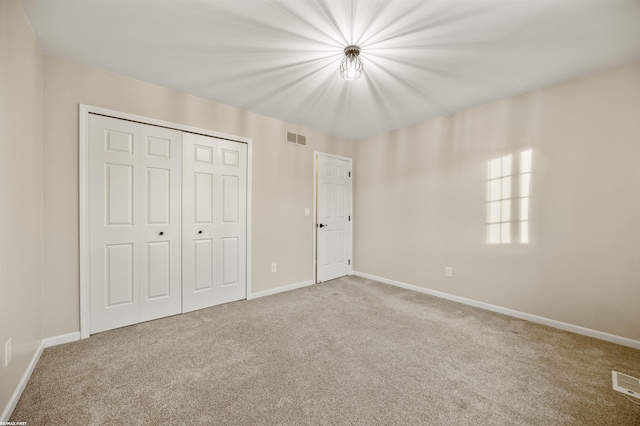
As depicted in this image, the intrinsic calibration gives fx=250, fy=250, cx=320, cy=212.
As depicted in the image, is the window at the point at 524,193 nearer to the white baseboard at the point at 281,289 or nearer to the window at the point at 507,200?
the window at the point at 507,200

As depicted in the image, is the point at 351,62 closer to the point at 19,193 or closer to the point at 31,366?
the point at 19,193

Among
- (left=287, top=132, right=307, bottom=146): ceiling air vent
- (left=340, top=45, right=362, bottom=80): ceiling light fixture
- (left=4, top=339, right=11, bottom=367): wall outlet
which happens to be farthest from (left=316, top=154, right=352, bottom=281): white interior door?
(left=4, top=339, right=11, bottom=367): wall outlet

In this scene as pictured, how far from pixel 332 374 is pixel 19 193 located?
254 centimetres

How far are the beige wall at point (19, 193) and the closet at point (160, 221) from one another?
0.40 m

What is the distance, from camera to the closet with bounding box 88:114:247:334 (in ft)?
8.14

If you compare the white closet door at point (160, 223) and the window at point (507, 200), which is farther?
the window at point (507, 200)

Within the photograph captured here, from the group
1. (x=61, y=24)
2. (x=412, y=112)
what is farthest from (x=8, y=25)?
(x=412, y=112)

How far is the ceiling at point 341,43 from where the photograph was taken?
1.70 metres

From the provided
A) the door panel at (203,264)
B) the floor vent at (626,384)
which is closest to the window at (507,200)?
the floor vent at (626,384)

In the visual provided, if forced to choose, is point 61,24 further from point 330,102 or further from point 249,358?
point 249,358

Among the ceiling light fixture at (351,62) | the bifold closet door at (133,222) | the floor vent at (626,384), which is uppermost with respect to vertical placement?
the ceiling light fixture at (351,62)

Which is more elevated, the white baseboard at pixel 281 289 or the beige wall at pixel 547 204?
the beige wall at pixel 547 204

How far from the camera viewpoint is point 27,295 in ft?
6.02

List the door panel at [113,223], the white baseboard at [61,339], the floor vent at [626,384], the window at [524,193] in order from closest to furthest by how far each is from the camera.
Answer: the floor vent at [626,384], the white baseboard at [61,339], the door panel at [113,223], the window at [524,193]
